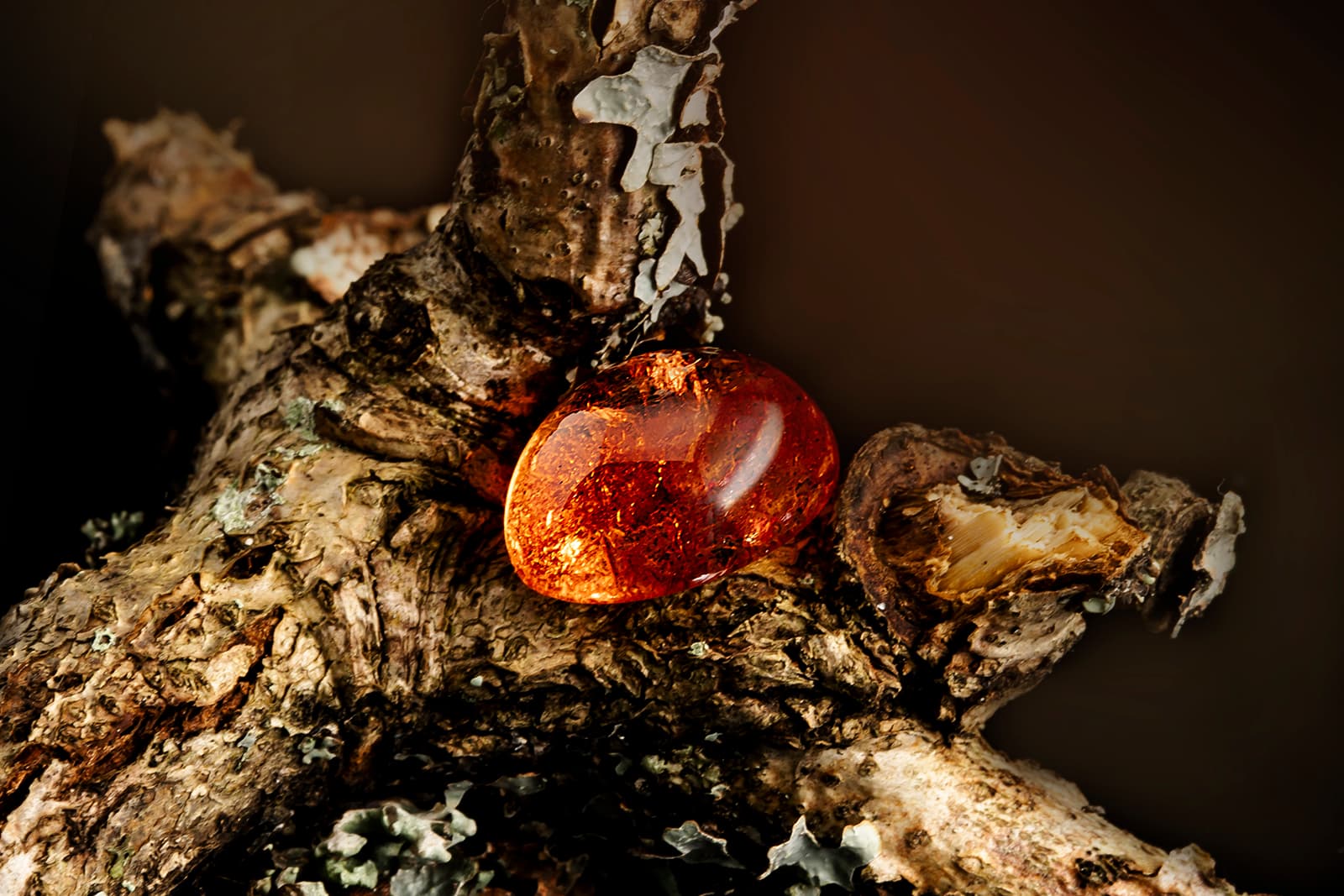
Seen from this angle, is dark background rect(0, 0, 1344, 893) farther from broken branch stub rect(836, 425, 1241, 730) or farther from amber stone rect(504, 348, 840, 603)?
amber stone rect(504, 348, 840, 603)

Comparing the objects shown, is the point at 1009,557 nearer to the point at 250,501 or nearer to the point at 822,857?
the point at 822,857

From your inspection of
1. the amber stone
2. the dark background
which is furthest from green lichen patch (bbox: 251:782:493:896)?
the dark background

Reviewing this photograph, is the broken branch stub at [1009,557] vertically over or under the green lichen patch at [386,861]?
over

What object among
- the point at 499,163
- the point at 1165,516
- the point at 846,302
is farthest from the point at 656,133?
Answer: the point at 1165,516

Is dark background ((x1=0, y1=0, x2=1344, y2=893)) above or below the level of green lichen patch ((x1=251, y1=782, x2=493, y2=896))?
above

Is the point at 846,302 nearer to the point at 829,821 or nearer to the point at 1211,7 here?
the point at 1211,7

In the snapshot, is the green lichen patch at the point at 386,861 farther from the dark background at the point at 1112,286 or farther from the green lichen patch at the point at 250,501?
the dark background at the point at 1112,286

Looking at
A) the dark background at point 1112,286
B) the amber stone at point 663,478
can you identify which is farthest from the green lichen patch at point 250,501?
the dark background at point 1112,286
